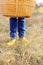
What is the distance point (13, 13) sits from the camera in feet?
4.47

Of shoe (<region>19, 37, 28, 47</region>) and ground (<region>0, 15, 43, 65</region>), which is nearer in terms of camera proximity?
ground (<region>0, 15, 43, 65</region>)

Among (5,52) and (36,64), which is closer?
(36,64)

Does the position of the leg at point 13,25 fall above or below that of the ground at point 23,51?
above

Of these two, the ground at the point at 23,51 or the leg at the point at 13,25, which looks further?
the leg at the point at 13,25

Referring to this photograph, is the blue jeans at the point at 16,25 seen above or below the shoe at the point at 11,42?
above

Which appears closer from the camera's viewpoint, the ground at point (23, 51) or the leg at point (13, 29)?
the ground at point (23, 51)

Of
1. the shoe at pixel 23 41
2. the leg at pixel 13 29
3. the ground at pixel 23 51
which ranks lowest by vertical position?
the ground at pixel 23 51

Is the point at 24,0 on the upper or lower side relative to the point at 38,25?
upper

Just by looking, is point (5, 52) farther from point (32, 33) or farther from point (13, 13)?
point (32, 33)

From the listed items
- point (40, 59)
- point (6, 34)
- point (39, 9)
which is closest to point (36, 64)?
point (40, 59)

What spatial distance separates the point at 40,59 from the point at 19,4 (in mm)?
392

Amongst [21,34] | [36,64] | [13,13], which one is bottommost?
[36,64]

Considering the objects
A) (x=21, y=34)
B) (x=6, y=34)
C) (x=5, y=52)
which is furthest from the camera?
(x=6, y=34)

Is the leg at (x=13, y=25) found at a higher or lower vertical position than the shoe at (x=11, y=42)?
higher
